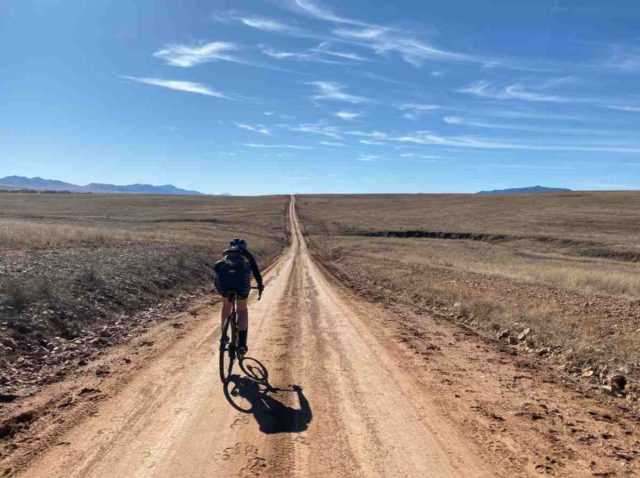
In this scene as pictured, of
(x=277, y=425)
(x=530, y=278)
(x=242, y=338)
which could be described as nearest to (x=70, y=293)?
(x=242, y=338)

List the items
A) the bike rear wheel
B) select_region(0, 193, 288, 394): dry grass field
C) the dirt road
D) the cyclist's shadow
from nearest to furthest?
the dirt road
the cyclist's shadow
the bike rear wheel
select_region(0, 193, 288, 394): dry grass field

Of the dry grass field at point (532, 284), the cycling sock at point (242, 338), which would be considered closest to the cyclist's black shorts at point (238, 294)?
the cycling sock at point (242, 338)

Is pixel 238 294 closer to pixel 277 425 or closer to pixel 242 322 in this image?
pixel 242 322

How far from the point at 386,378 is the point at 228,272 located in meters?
3.47

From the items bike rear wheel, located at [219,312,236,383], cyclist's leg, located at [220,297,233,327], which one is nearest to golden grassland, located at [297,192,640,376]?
bike rear wheel, located at [219,312,236,383]

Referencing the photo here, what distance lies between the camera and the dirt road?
5594 mm

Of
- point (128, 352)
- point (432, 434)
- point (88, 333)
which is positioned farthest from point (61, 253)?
point (432, 434)

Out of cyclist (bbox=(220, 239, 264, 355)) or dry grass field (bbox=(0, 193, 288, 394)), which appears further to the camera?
dry grass field (bbox=(0, 193, 288, 394))

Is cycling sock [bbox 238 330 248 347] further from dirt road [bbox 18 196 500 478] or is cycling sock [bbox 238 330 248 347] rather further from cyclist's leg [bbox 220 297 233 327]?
dirt road [bbox 18 196 500 478]

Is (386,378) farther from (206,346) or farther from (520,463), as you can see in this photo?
(206,346)

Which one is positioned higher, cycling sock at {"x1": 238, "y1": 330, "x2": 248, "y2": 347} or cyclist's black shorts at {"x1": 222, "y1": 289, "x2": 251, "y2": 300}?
cyclist's black shorts at {"x1": 222, "y1": 289, "x2": 251, "y2": 300}

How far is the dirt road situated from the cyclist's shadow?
3cm

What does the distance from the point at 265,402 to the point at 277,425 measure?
36.1 inches

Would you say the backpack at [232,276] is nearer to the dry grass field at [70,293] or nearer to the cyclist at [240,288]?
the cyclist at [240,288]
